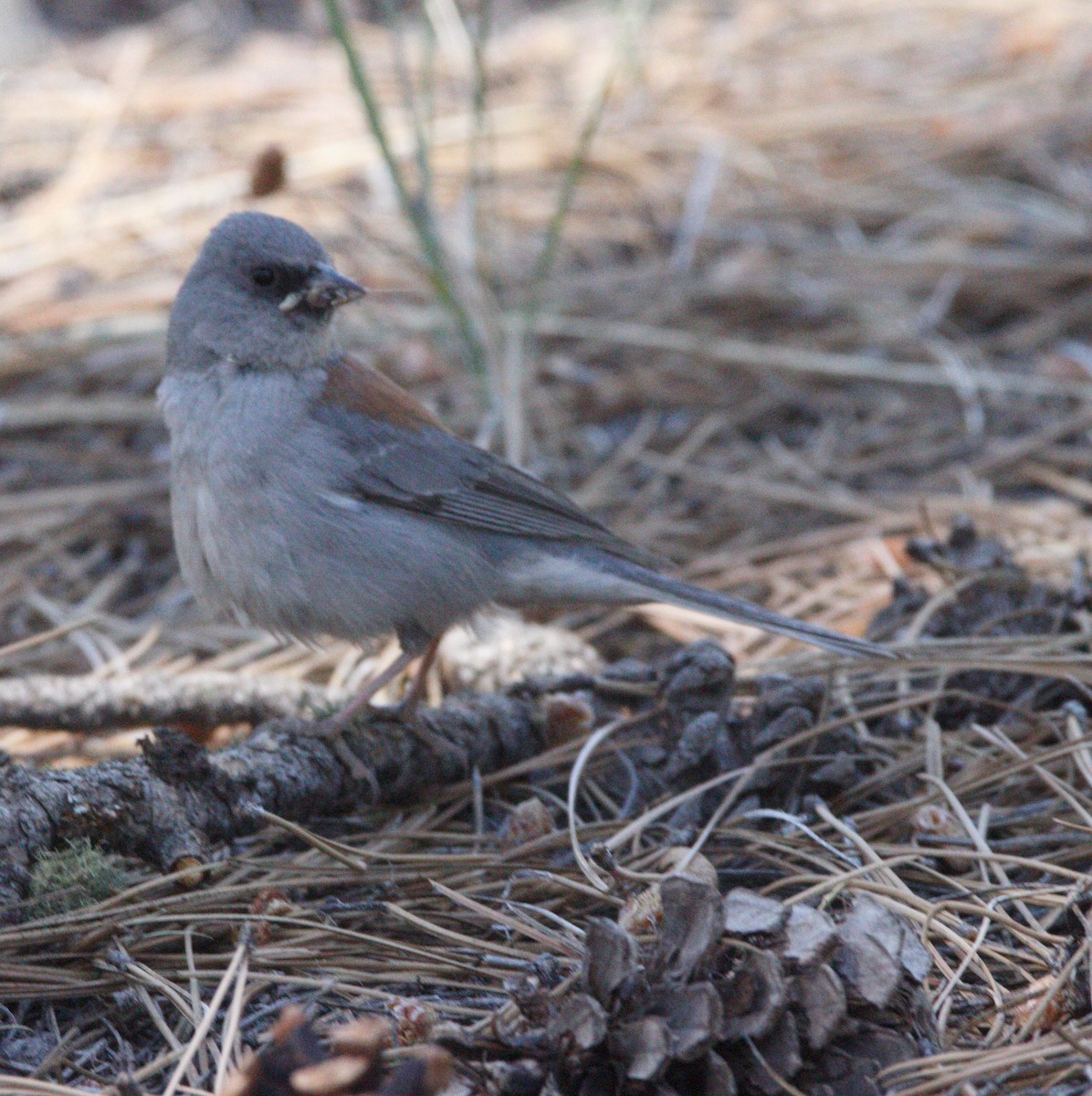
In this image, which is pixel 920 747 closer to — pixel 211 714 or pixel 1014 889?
pixel 1014 889

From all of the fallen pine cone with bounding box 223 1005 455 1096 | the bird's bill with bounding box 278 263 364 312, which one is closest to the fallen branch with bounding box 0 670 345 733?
the bird's bill with bounding box 278 263 364 312

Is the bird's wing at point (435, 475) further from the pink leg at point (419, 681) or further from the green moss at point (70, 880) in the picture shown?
the green moss at point (70, 880)

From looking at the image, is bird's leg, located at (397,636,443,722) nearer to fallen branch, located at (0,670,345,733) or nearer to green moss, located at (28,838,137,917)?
fallen branch, located at (0,670,345,733)

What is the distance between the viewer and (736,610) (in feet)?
10.5

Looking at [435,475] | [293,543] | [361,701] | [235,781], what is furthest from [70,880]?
[435,475]

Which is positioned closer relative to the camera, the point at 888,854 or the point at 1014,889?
the point at 1014,889

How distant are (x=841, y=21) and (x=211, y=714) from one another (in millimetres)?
6877

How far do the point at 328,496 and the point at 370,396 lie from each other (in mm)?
361

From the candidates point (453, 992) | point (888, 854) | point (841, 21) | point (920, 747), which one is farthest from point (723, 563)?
point (841, 21)

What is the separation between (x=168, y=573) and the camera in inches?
171

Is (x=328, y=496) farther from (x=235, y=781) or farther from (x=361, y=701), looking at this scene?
(x=235, y=781)

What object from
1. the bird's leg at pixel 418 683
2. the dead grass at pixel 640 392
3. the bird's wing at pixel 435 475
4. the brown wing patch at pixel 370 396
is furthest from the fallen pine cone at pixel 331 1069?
the brown wing patch at pixel 370 396

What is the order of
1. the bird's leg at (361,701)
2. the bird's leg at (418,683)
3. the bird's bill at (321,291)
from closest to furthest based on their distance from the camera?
the bird's leg at (361,701) → the bird's leg at (418,683) → the bird's bill at (321,291)

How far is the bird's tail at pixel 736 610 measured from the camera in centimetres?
307
